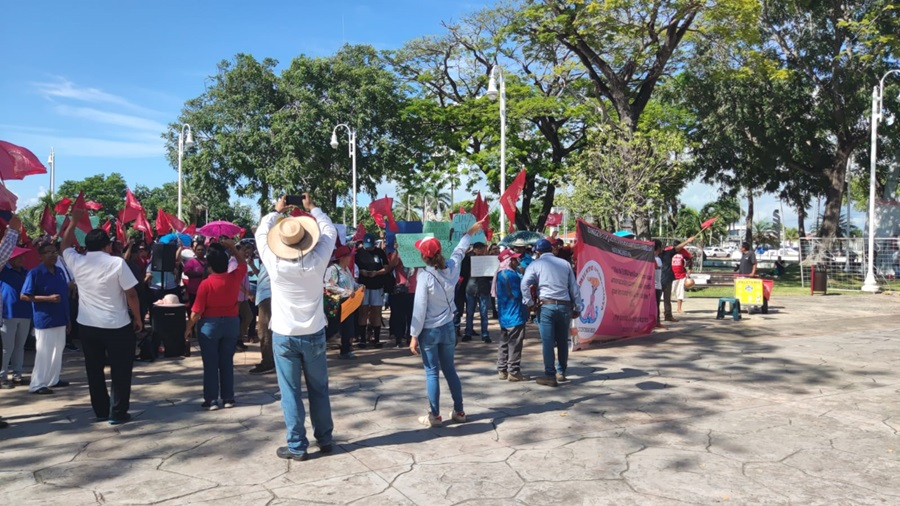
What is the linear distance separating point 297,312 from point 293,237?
0.59 m

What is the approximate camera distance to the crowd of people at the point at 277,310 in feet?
17.2

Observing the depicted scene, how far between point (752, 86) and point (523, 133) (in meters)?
11.4

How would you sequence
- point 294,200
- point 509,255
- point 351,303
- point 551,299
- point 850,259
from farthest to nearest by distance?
point 850,259, point 509,255, point 351,303, point 551,299, point 294,200

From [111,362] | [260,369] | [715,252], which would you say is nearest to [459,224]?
[260,369]

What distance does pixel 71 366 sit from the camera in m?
9.44

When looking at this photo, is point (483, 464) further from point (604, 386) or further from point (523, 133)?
point (523, 133)

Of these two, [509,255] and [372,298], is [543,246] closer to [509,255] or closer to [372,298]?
[509,255]

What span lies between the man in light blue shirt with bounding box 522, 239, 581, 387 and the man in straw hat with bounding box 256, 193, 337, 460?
3.23 meters

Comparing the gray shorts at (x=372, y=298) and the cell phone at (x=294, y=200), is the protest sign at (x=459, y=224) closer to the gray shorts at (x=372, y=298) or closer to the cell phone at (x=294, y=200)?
the gray shorts at (x=372, y=298)

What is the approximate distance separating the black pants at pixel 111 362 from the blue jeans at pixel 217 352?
0.69 m

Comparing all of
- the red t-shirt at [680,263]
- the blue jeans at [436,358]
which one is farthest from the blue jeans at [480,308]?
the red t-shirt at [680,263]

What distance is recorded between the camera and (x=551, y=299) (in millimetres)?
7812

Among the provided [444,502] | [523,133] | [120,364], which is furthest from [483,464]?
[523,133]

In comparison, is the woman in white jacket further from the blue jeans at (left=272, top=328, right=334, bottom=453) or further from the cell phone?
the cell phone
